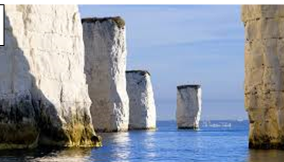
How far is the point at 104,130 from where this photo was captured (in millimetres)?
48656

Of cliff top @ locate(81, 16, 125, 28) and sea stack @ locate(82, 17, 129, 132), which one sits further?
cliff top @ locate(81, 16, 125, 28)

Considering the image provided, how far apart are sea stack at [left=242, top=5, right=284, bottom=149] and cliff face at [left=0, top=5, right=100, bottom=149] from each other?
6143mm

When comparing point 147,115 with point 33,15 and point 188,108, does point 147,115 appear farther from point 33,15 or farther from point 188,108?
point 33,15

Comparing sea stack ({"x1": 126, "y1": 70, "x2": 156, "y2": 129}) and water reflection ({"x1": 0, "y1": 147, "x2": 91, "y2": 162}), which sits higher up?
sea stack ({"x1": 126, "y1": 70, "x2": 156, "y2": 129})

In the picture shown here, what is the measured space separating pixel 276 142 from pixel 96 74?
968 inches

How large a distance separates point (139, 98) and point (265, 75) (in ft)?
123

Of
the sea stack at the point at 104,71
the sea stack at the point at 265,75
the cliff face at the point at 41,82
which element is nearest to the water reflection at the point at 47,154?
the cliff face at the point at 41,82

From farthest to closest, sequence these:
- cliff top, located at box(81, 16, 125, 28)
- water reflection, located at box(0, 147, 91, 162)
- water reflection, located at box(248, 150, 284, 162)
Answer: cliff top, located at box(81, 16, 125, 28), water reflection, located at box(0, 147, 91, 162), water reflection, located at box(248, 150, 284, 162)

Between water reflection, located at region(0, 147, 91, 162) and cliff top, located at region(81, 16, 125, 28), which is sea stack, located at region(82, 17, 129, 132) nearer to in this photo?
cliff top, located at region(81, 16, 125, 28)

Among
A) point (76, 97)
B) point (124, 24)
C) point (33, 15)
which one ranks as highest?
point (124, 24)

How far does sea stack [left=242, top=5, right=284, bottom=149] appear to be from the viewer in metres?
24.4

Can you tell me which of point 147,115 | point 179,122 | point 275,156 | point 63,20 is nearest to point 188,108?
point 179,122

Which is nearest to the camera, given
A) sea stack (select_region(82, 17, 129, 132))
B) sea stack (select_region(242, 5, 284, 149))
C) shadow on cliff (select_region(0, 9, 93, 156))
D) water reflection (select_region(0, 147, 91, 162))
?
water reflection (select_region(0, 147, 91, 162))

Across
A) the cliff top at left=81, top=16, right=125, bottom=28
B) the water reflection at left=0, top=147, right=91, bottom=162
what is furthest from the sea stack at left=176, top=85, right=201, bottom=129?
the water reflection at left=0, top=147, right=91, bottom=162
